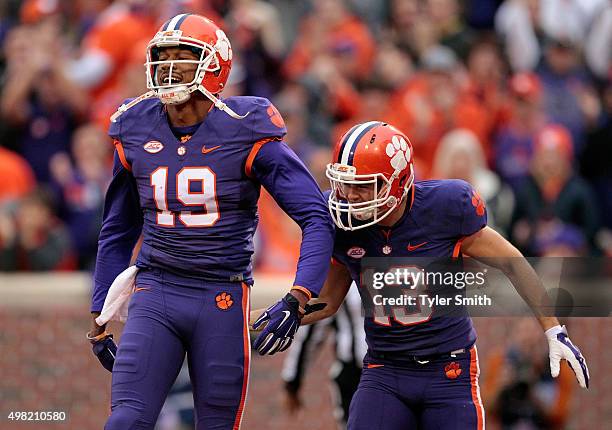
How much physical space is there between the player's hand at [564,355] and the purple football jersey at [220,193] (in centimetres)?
104

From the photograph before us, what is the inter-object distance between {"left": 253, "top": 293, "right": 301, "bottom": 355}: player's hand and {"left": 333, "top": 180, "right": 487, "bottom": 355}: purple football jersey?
56 centimetres

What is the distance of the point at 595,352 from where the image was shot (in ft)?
25.8

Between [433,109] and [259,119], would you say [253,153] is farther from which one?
[433,109]

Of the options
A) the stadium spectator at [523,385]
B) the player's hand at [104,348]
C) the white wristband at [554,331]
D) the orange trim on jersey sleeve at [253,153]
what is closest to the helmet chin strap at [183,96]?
the orange trim on jersey sleeve at [253,153]

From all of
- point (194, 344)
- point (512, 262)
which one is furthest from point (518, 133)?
point (194, 344)

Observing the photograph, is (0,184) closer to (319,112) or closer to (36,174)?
(36,174)

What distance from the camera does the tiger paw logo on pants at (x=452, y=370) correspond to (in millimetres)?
5215

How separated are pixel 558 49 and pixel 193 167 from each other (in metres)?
6.13

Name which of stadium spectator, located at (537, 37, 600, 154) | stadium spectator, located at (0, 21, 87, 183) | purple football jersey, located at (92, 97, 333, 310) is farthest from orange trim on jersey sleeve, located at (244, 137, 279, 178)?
stadium spectator, located at (537, 37, 600, 154)

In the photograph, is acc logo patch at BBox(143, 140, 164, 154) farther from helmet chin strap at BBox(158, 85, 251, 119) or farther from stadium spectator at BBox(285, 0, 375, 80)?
stadium spectator at BBox(285, 0, 375, 80)

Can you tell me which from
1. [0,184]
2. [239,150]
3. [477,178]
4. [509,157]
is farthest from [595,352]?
[0,184]

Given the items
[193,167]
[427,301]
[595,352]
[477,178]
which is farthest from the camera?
[477,178]

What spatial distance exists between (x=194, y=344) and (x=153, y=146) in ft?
2.60

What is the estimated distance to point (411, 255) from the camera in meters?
5.33
